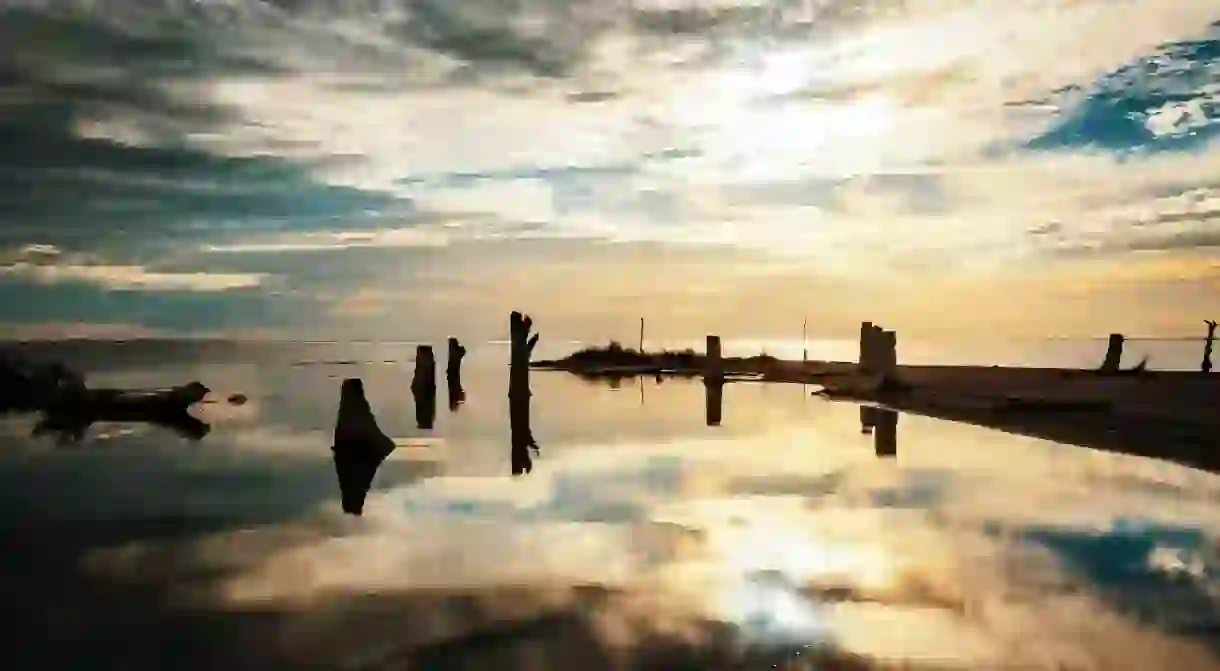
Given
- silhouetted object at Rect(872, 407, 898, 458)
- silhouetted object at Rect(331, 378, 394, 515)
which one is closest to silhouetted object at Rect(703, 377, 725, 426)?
silhouetted object at Rect(872, 407, 898, 458)

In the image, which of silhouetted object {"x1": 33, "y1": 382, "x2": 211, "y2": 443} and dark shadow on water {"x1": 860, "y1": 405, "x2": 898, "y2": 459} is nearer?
dark shadow on water {"x1": 860, "y1": 405, "x2": 898, "y2": 459}

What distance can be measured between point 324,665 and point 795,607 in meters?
4.71

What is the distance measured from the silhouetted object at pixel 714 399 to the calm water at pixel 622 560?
30.2ft

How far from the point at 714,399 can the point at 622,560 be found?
1251 inches

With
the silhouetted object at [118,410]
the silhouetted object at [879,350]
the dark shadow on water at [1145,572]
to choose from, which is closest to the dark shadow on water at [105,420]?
the silhouetted object at [118,410]

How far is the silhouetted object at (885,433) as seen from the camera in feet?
79.5

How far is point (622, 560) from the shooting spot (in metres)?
12.7

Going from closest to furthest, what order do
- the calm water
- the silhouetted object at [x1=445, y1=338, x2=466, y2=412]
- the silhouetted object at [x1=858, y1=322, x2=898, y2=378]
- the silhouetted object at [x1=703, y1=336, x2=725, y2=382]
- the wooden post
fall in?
the calm water → the silhouetted object at [x1=858, y1=322, x2=898, y2=378] → the silhouetted object at [x1=445, y1=338, x2=466, y2=412] → the silhouetted object at [x1=703, y1=336, x2=725, y2=382] → the wooden post

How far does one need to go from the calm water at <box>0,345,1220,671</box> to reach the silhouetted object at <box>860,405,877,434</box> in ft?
14.9

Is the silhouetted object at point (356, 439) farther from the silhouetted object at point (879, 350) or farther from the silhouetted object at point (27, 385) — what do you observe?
the silhouetted object at point (879, 350)

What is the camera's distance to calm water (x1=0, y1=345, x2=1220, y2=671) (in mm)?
9000

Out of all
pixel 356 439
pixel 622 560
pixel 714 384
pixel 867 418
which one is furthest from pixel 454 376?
pixel 622 560

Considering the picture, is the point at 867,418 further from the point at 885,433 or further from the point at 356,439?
the point at 356,439

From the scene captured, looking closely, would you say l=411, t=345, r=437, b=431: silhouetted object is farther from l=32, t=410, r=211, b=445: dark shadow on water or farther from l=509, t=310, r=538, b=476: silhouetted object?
l=32, t=410, r=211, b=445: dark shadow on water
